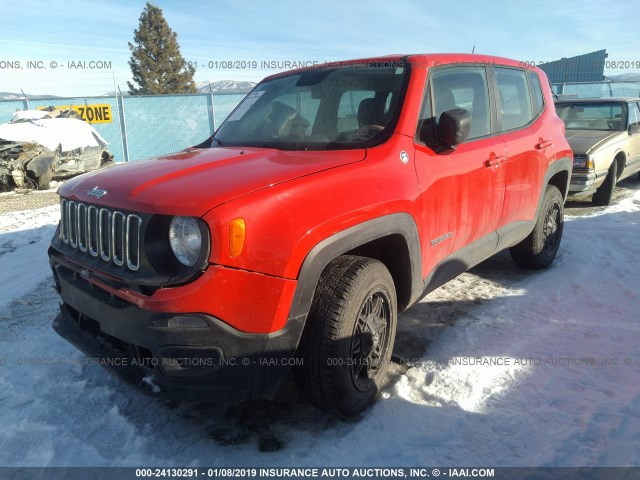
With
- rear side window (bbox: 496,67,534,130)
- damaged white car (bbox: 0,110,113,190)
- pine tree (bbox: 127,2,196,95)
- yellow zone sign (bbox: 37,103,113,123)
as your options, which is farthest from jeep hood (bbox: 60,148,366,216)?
pine tree (bbox: 127,2,196,95)

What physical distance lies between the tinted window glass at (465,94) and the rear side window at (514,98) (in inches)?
11.1

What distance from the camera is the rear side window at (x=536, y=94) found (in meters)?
4.52

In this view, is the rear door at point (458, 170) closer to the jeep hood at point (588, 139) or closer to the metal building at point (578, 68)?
the jeep hood at point (588, 139)

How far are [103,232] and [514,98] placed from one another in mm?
3522

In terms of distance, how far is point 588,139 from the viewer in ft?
26.1

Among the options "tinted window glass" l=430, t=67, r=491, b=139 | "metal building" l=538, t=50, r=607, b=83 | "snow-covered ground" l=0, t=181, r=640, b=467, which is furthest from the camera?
"metal building" l=538, t=50, r=607, b=83

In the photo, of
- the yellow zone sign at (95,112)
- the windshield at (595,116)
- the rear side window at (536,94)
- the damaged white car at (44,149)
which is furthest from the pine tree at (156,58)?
the rear side window at (536,94)

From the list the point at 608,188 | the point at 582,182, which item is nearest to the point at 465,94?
the point at 582,182

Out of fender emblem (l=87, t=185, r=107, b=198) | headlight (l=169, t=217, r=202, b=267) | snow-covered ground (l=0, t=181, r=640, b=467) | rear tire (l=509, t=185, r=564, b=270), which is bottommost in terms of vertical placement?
snow-covered ground (l=0, t=181, r=640, b=467)

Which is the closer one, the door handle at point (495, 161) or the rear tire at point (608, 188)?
the door handle at point (495, 161)

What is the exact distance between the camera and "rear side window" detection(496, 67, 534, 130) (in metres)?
3.98

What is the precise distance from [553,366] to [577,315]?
929 mm

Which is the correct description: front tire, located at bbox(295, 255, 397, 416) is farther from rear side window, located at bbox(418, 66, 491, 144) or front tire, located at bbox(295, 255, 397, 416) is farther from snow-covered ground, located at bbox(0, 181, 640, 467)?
rear side window, located at bbox(418, 66, 491, 144)

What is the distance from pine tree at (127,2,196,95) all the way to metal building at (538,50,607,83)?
26.1m
